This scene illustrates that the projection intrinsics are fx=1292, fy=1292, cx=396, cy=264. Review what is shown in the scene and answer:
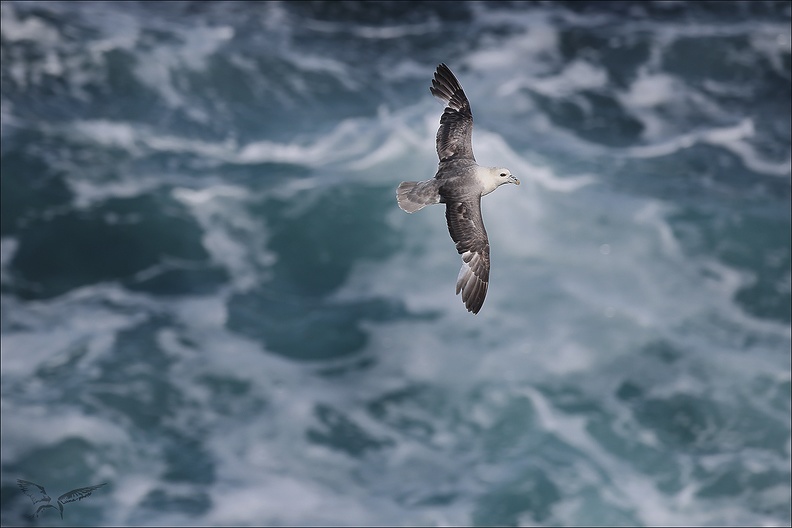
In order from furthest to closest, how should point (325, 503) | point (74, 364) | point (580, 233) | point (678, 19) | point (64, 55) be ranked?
point (678, 19) < point (64, 55) < point (580, 233) < point (74, 364) < point (325, 503)

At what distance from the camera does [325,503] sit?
1750cm

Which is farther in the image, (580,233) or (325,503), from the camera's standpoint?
(580,233)

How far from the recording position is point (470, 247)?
37.8 feet

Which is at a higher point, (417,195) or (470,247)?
(417,195)

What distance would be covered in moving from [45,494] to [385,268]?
6641 millimetres

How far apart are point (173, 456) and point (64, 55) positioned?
844 cm

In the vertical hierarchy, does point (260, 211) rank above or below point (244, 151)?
below

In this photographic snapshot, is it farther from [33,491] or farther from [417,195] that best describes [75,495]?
[417,195]

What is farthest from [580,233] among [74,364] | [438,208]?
[74,364]

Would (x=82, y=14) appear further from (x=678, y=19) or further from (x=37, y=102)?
(x=678, y=19)

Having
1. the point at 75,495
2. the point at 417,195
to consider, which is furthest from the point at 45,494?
the point at 417,195

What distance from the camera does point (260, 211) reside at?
21312 mm

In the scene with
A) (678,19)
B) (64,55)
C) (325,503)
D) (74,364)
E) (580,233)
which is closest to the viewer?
(325,503)

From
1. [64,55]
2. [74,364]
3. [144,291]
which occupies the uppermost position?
[64,55]
